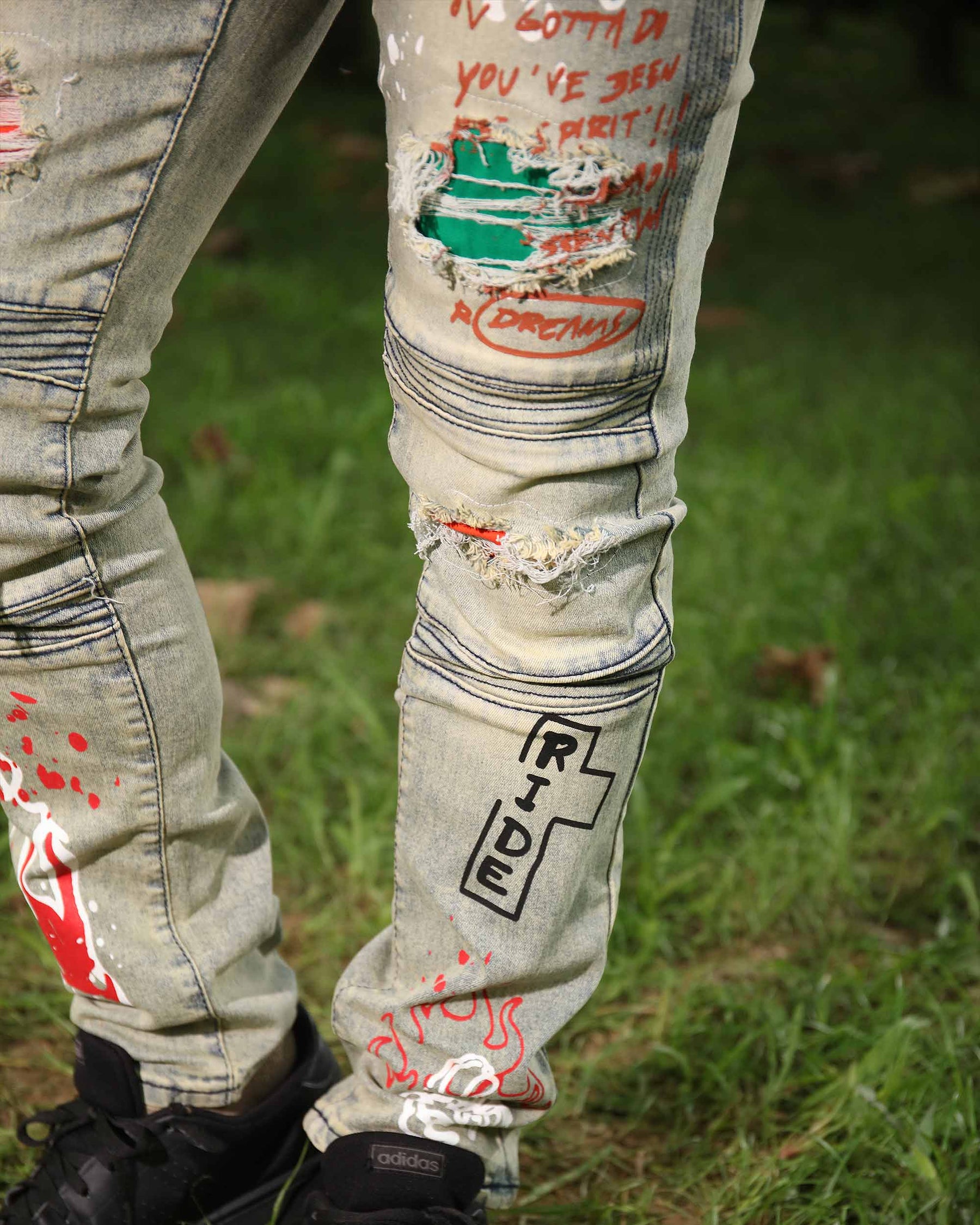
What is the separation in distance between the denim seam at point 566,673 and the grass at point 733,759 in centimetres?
50

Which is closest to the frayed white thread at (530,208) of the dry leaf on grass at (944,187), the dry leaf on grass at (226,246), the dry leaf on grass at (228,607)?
the dry leaf on grass at (228,607)

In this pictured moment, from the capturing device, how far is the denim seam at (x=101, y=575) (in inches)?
26.9

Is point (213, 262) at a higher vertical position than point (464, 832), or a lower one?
lower

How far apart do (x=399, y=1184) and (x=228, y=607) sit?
46.9 inches

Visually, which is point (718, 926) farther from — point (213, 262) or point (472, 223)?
point (213, 262)

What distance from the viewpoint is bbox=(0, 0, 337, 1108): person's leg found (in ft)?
2.21

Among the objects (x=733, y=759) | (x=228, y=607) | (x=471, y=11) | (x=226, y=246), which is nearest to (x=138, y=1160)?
(x=471, y=11)

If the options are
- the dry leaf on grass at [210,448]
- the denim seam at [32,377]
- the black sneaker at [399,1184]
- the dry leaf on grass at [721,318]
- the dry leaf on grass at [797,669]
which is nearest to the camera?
the denim seam at [32,377]

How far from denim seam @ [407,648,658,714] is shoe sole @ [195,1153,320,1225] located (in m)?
0.40

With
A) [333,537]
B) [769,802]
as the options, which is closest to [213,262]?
[333,537]

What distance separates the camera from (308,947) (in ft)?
4.33

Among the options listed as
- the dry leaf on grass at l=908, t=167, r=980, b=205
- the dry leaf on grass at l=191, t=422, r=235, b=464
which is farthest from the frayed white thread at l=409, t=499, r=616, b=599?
the dry leaf on grass at l=908, t=167, r=980, b=205

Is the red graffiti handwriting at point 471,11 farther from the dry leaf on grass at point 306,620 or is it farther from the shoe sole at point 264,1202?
the dry leaf on grass at point 306,620

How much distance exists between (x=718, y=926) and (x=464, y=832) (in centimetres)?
66
